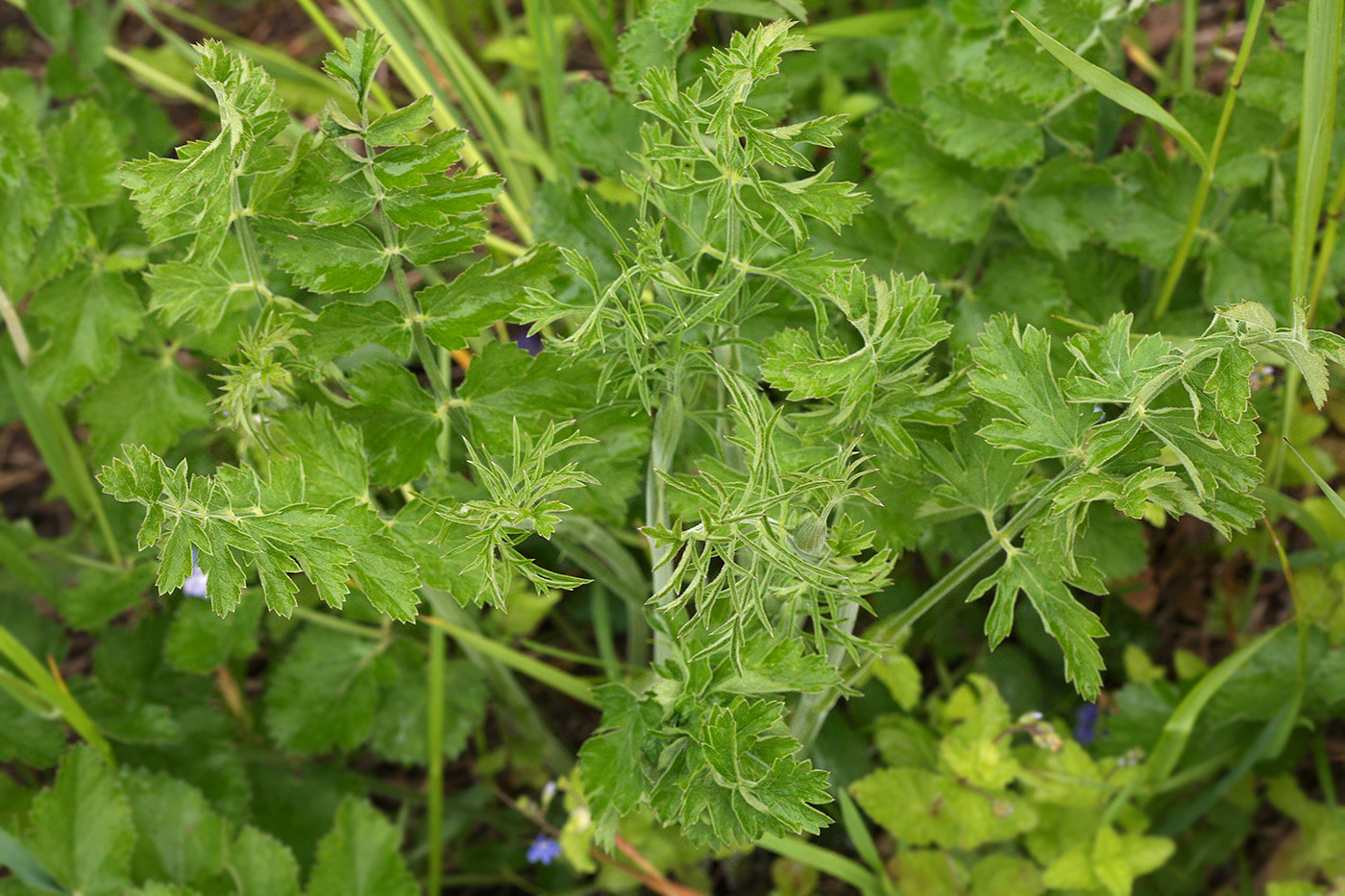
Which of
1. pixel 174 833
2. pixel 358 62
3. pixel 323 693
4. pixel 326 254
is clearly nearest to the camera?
pixel 358 62

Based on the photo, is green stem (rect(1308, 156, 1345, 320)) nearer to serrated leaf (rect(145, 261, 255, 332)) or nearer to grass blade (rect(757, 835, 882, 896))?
grass blade (rect(757, 835, 882, 896))

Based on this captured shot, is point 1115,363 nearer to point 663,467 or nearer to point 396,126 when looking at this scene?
point 663,467

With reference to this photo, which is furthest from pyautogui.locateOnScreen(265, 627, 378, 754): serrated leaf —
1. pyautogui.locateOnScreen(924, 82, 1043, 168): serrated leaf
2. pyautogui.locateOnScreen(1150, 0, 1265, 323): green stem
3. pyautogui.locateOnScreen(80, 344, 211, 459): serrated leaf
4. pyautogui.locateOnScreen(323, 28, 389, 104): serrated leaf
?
pyautogui.locateOnScreen(1150, 0, 1265, 323): green stem

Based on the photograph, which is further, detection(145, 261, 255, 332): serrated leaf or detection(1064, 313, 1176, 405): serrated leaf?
detection(145, 261, 255, 332): serrated leaf

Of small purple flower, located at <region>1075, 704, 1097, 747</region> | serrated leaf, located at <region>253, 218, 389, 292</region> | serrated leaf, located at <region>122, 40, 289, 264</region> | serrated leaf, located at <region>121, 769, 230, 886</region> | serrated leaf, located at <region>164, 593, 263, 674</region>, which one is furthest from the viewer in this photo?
small purple flower, located at <region>1075, 704, 1097, 747</region>

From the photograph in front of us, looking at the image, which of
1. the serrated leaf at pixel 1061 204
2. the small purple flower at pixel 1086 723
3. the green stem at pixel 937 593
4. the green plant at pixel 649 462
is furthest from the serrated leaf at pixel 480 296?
the small purple flower at pixel 1086 723

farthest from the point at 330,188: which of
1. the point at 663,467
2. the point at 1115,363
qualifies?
the point at 1115,363
